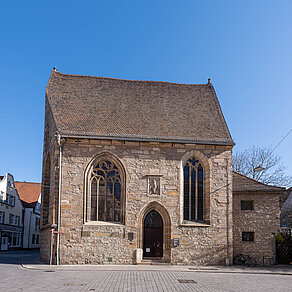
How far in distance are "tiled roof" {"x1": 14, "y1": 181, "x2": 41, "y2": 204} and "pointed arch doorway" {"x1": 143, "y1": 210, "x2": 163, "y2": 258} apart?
97.2ft

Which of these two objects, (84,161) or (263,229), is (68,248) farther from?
(263,229)

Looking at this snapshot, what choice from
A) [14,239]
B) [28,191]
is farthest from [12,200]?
[28,191]

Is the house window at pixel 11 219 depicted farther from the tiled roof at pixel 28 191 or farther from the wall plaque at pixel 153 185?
the wall plaque at pixel 153 185

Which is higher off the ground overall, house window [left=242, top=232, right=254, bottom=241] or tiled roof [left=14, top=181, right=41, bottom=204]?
tiled roof [left=14, top=181, right=41, bottom=204]

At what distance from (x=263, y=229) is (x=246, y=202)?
Answer: 1814mm

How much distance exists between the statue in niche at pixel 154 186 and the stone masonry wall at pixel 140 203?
234 millimetres

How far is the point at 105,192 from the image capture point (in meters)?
20.3

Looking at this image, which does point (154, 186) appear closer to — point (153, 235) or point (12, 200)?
point (153, 235)

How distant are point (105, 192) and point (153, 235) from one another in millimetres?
3669

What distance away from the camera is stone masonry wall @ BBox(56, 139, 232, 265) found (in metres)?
19.1

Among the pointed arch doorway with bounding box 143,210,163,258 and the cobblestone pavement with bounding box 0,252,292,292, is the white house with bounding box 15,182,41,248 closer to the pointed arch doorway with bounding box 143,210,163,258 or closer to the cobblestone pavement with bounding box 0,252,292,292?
the pointed arch doorway with bounding box 143,210,163,258

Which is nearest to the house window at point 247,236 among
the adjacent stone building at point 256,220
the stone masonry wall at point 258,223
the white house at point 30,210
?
the adjacent stone building at point 256,220

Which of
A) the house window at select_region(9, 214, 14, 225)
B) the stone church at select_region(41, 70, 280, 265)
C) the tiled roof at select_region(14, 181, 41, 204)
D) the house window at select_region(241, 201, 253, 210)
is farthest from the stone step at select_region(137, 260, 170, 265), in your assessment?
the tiled roof at select_region(14, 181, 41, 204)

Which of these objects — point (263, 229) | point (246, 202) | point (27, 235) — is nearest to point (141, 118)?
point (246, 202)
